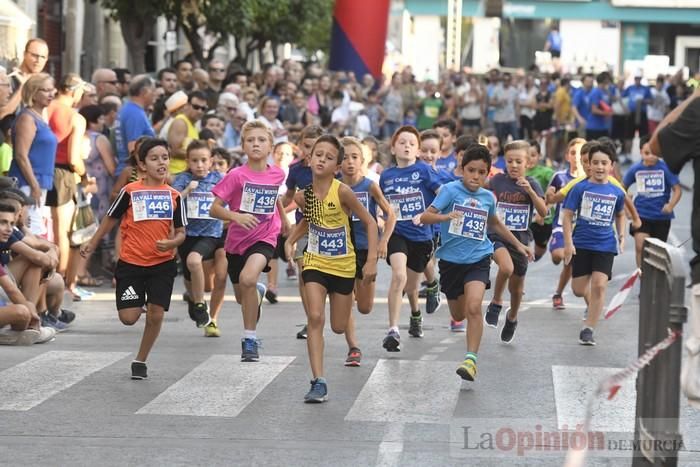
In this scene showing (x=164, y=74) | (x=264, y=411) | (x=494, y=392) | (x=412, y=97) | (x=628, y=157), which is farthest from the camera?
(x=628, y=157)

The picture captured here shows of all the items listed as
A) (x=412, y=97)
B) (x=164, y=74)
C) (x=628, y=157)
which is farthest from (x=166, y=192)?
(x=628, y=157)

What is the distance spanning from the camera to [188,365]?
418 inches

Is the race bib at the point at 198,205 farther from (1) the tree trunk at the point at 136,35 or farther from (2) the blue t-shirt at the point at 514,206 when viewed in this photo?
(1) the tree trunk at the point at 136,35

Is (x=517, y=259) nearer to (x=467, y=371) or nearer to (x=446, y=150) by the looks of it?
(x=467, y=371)

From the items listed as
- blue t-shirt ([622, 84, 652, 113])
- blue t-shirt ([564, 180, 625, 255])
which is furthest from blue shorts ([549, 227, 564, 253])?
blue t-shirt ([622, 84, 652, 113])

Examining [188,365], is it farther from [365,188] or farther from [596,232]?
[596,232]

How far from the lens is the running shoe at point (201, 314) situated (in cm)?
1208

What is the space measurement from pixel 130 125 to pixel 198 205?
258 cm

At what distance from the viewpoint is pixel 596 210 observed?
12406 mm

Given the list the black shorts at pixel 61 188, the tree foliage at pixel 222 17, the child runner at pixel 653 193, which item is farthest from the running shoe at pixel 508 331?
the tree foliage at pixel 222 17

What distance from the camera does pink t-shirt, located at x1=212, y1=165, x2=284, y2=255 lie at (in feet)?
36.4

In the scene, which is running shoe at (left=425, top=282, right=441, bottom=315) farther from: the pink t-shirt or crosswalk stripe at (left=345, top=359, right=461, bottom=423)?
the pink t-shirt

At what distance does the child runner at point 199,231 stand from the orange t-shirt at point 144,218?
5.20 feet

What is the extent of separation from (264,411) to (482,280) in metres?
2.25
